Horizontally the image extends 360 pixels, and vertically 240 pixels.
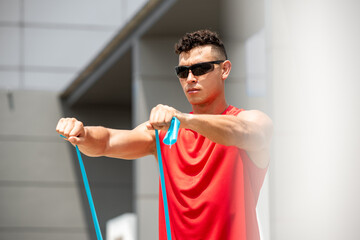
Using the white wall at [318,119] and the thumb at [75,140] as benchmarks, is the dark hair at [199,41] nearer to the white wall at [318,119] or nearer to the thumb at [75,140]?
the white wall at [318,119]

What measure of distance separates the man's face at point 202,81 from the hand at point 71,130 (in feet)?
1.74

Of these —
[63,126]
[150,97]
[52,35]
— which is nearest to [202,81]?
[63,126]

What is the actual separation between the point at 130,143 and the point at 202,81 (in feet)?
1.53

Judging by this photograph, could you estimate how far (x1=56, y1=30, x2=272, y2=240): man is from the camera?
3047 millimetres

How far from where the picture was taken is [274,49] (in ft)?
11.7

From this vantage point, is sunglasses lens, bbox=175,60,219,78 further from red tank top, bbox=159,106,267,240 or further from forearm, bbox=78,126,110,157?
forearm, bbox=78,126,110,157

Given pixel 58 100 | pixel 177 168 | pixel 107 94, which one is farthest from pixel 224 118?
pixel 58 100

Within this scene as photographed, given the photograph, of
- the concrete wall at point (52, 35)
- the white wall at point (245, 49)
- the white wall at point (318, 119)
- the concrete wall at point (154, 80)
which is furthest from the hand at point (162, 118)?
the concrete wall at point (52, 35)

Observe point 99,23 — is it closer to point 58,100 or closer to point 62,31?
point 62,31

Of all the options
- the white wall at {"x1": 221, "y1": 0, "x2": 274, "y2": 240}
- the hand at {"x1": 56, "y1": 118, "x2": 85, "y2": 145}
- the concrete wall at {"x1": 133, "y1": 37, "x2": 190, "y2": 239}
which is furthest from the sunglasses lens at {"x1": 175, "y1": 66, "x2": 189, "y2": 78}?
the concrete wall at {"x1": 133, "y1": 37, "x2": 190, "y2": 239}

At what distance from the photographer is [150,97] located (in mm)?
8375

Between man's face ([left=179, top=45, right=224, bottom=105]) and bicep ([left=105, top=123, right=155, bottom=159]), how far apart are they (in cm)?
30

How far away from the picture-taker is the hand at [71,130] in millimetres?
3062

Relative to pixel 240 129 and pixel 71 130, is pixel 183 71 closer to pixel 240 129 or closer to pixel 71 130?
pixel 240 129
